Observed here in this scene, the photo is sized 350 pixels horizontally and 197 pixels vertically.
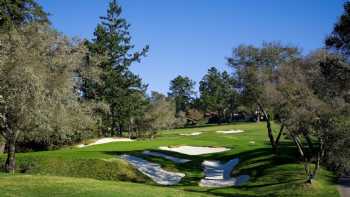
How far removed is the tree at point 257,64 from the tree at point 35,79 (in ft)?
53.9

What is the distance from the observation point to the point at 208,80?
17175 centimetres

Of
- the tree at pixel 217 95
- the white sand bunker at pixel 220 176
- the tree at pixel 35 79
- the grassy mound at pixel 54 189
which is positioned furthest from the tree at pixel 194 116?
the grassy mound at pixel 54 189

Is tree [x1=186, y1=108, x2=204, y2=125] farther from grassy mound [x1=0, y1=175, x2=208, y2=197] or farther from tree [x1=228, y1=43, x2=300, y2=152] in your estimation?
grassy mound [x1=0, y1=175, x2=208, y2=197]

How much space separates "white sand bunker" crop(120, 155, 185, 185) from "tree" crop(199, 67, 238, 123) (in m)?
105

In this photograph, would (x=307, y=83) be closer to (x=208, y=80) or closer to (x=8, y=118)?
(x=8, y=118)

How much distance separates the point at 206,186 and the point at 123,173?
23.4 feet

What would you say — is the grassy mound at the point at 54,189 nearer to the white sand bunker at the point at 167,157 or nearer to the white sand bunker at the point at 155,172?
the white sand bunker at the point at 155,172

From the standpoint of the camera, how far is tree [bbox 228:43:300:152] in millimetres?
39812

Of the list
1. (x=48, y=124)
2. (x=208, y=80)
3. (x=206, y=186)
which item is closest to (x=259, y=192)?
(x=206, y=186)

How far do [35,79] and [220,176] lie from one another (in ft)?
60.6

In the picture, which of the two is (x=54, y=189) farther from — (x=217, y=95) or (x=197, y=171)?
(x=217, y=95)

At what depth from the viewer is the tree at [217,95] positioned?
153500 millimetres

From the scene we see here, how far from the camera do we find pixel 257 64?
4091 centimetres

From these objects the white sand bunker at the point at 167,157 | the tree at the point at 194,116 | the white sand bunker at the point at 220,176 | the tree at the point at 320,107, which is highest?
the tree at the point at 194,116
